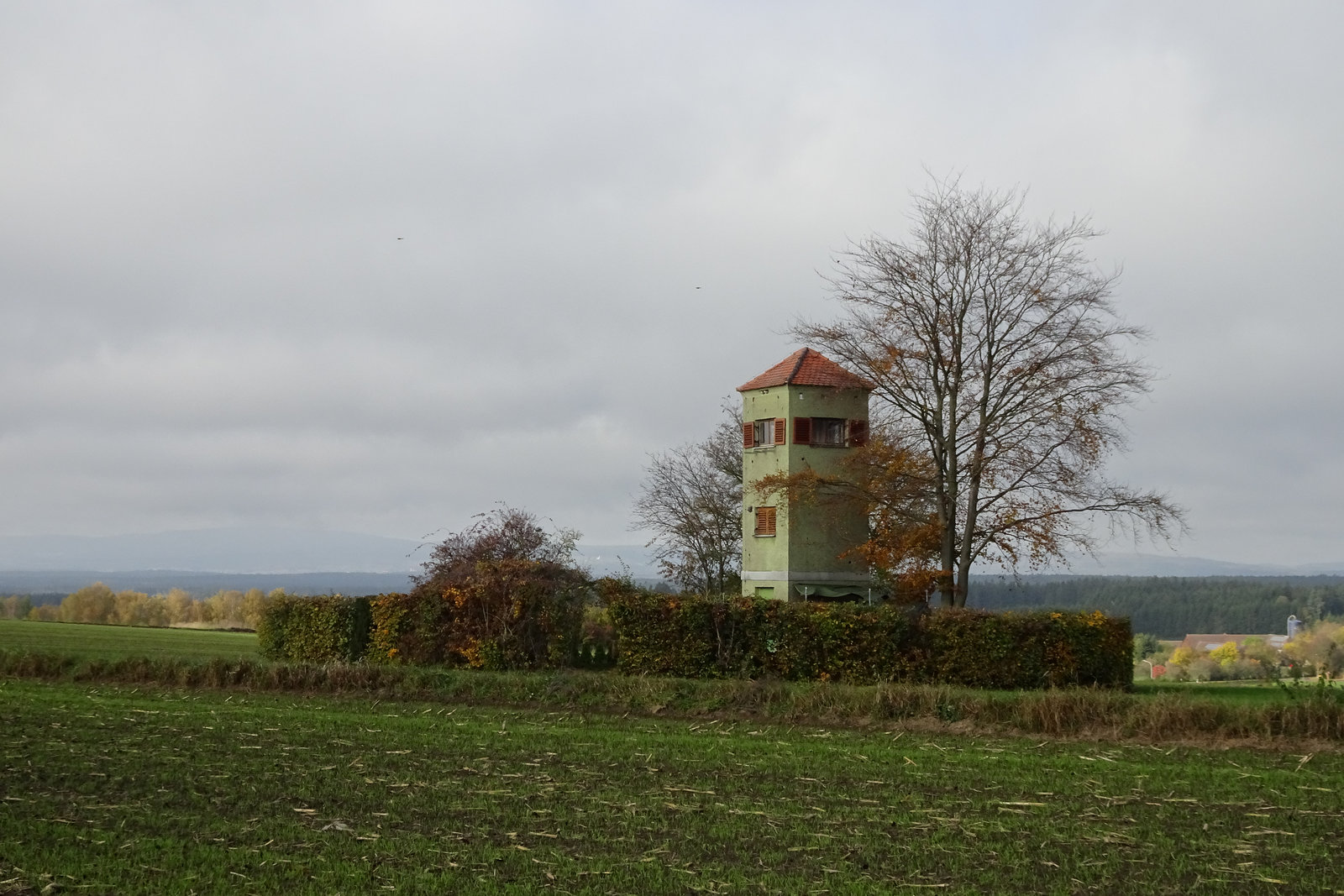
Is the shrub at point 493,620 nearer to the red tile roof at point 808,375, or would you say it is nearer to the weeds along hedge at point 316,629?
the weeds along hedge at point 316,629

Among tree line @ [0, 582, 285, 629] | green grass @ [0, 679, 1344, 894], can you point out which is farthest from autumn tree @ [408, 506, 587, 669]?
tree line @ [0, 582, 285, 629]

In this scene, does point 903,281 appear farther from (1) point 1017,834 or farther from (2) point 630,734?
(1) point 1017,834

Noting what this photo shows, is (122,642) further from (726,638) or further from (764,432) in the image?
(764,432)

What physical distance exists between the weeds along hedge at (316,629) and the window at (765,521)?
1595 centimetres

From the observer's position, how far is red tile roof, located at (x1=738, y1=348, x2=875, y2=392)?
45250 millimetres

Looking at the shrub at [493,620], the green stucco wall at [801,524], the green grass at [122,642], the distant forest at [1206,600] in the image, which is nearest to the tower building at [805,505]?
the green stucco wall at [801,524]

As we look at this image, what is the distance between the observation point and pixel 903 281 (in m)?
44.4

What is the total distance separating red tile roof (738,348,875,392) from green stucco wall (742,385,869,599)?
0.26 metres

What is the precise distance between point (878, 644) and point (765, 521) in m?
16.5

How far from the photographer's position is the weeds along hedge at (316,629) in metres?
34.3

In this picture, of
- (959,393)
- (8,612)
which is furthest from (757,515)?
(8,612)

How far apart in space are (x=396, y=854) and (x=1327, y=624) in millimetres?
29215

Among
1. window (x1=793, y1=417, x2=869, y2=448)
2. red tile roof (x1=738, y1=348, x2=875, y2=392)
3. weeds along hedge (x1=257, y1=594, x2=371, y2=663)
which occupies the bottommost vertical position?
weeds along hedge (x1=257, y1=594, x2=371, y2=663)

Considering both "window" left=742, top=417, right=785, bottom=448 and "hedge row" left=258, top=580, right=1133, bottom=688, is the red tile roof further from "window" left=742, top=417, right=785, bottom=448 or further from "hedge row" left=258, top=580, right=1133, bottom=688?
"hedge row" left=258, top=580, right=1133, bottom=688
